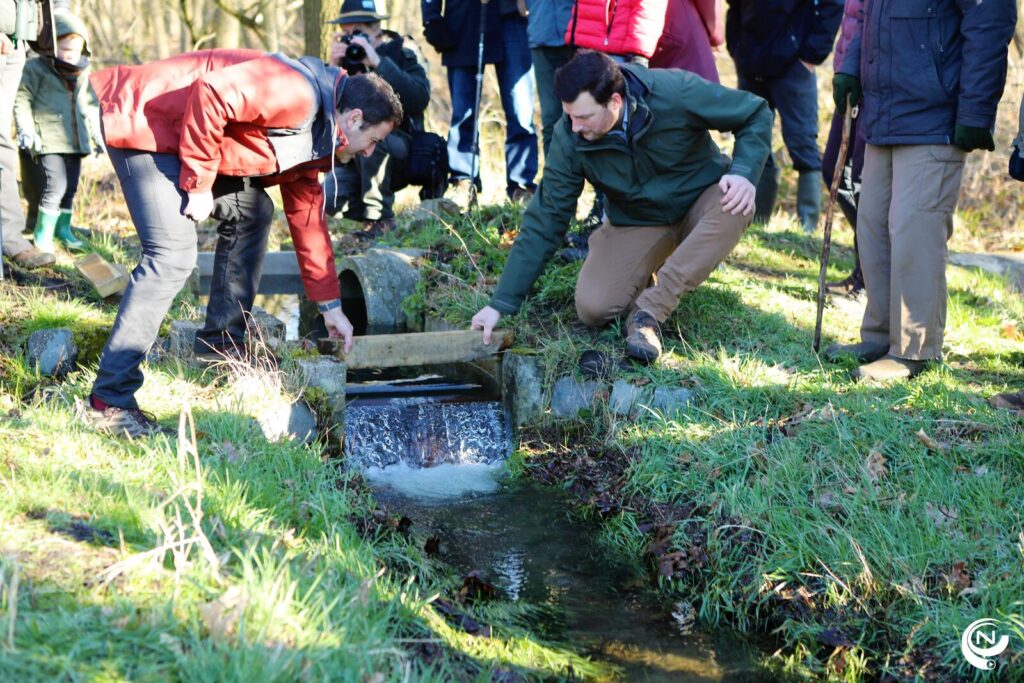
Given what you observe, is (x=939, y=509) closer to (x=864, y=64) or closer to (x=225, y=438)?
(x=864, y=64)

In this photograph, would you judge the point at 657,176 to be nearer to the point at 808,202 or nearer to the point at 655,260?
the point at 655,260

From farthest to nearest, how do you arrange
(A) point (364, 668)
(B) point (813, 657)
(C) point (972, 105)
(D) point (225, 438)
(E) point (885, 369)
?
1. (E) point (885, 369)
2. (C) point (972, 105)
3. (D) point (225, 438)
4. (B) point (813, 657)
5. (A) point (364, 668)

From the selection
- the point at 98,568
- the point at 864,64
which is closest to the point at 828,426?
the point at 864,64

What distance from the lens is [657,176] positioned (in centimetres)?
548

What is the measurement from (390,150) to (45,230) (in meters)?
2.74

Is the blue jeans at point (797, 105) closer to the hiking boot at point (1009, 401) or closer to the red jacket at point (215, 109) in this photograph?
the hiking boot at point (1009, 401)

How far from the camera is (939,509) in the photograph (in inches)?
156

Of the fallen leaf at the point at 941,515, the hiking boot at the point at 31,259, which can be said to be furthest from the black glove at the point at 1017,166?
the hiking boot at the point at 31,259

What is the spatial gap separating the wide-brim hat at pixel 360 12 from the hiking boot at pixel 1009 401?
17.5 ft

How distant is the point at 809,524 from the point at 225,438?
2.45 metres

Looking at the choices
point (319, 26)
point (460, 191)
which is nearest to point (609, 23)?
point (460, 191)

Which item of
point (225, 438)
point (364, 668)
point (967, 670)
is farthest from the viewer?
point (225, 438)

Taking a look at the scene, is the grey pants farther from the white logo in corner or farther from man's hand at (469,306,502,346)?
the white logo in corner

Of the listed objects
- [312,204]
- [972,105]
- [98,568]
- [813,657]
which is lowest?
[813,657]
